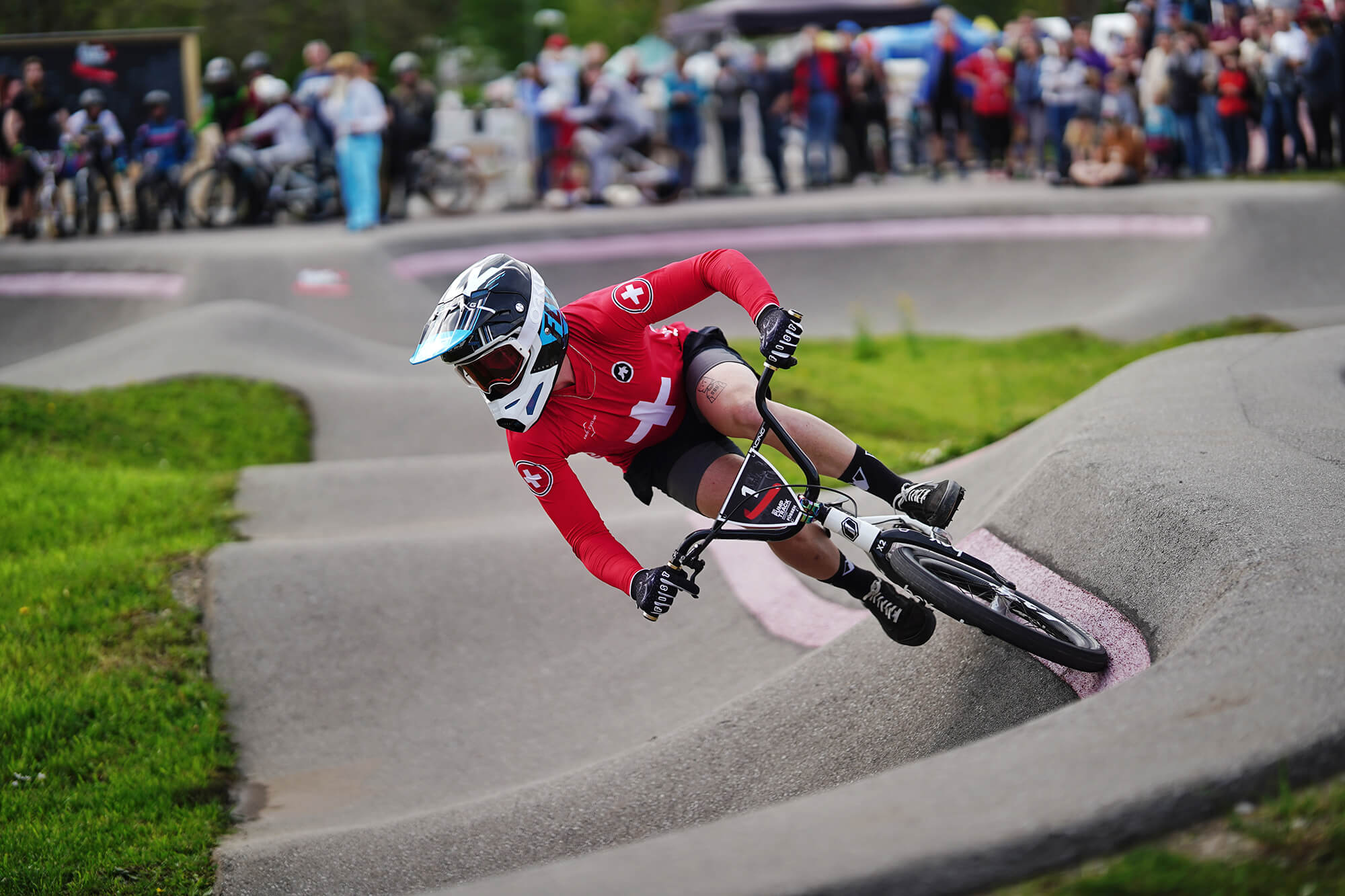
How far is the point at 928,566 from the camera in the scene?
16.1ft

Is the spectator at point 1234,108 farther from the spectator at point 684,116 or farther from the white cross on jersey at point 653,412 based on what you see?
the white cross on jersey at point 653,412

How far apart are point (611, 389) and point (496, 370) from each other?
24.3 inches

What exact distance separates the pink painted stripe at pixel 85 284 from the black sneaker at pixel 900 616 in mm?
15405

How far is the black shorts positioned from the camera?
561cm

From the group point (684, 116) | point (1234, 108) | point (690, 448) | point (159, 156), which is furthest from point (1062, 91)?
point (690, 448)

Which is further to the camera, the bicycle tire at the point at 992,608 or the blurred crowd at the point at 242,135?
the blurred crowd at the point at 242,135

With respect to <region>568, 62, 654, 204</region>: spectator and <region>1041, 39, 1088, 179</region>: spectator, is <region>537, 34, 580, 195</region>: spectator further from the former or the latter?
<region>1041, 39, 1088, 179</region>: spectator

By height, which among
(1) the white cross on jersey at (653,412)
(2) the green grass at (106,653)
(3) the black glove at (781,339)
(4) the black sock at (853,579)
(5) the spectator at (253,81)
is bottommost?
(2) the green grass at (106,653)

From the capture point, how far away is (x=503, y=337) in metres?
4.98

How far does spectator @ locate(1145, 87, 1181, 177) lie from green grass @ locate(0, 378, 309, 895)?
15155 millimetres

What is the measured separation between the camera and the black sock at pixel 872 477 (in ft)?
17.5

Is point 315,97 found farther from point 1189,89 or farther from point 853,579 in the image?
point 853,579

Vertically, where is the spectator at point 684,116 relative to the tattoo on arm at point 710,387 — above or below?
above

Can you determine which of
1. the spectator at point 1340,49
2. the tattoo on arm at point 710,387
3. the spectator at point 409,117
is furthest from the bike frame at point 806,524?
the spectator at point 409,117
